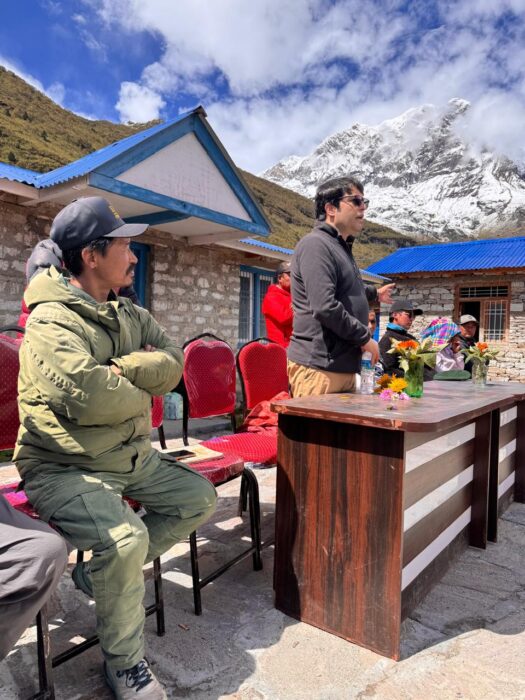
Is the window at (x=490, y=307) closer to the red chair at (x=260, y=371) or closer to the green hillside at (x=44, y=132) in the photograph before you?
the green hillside at (x=44, y=132)

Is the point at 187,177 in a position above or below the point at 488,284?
above

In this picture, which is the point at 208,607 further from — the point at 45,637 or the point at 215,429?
the point at 215,429

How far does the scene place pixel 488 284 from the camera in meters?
15.5

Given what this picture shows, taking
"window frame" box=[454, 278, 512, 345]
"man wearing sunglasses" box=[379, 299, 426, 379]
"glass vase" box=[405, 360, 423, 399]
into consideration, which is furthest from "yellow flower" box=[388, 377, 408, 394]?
"window frame" box=[454, 278, 512, 345]

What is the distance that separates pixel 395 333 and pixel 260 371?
2.26 m

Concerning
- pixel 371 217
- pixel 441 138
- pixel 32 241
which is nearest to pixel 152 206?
pixel 32 241

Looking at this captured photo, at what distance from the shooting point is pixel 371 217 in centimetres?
12206

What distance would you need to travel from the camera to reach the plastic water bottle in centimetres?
278

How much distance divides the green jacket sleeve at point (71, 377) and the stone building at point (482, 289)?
15.1 meters

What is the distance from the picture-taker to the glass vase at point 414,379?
9.05 feet

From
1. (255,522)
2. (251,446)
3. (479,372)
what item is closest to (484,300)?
(479,372)

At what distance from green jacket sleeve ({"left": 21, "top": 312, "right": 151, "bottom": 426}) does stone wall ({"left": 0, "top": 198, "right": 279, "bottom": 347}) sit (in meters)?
4.68

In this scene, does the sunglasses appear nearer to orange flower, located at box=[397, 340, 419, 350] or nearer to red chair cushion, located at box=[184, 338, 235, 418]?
orange flower, located at box=[397, 340, 419, 350]

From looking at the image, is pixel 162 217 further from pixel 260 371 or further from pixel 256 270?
pixel 260 371
